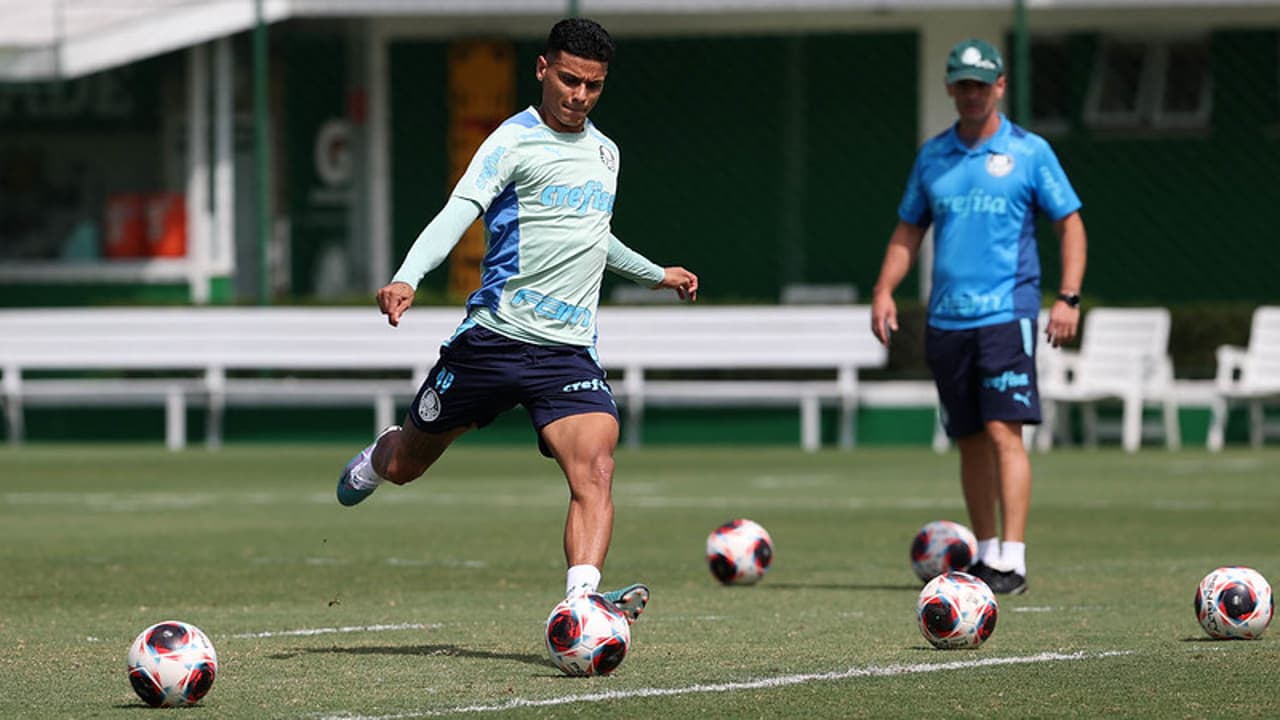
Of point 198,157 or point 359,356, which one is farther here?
point 198,157

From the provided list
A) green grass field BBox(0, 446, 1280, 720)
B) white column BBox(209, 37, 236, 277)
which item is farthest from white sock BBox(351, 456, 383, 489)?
white column BBox(209, 37, 236, 277)

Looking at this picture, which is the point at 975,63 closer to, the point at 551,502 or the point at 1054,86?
the point at 551,502


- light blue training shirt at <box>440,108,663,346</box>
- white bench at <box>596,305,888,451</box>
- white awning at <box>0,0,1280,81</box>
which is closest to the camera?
light blue training shirt at <box>440,108,663,346</box>

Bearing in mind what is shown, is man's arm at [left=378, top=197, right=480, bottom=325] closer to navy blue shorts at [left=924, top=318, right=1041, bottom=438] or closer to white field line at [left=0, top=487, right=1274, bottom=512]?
navy blue shorts at [left=924, top=318, right=1041, bottom=438]

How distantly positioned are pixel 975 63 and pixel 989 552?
6.74 ft

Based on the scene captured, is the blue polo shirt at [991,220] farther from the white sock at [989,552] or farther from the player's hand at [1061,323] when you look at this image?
the white sock at [989,552]

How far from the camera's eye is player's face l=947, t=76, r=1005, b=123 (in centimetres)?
1054

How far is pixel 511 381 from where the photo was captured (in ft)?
26.5

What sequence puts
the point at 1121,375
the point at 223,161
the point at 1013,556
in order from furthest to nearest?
1. the point at 223,161
2. the point at 1121,375
3. the point at 1013,556

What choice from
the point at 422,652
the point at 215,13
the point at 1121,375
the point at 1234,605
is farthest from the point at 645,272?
the point at 215,13

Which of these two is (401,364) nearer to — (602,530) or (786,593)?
(786,593)

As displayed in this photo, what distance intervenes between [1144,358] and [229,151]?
442 inches

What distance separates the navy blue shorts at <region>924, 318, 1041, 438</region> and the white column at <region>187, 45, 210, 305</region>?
18320 millimetres

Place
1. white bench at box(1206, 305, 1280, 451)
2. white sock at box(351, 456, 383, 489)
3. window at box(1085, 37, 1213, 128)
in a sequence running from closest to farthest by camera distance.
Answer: white sock at box(351, 456, 383, 489) → white bench at box(1206, 305, 1280, 451) → window at box(1085, 37, 1213, 128)
